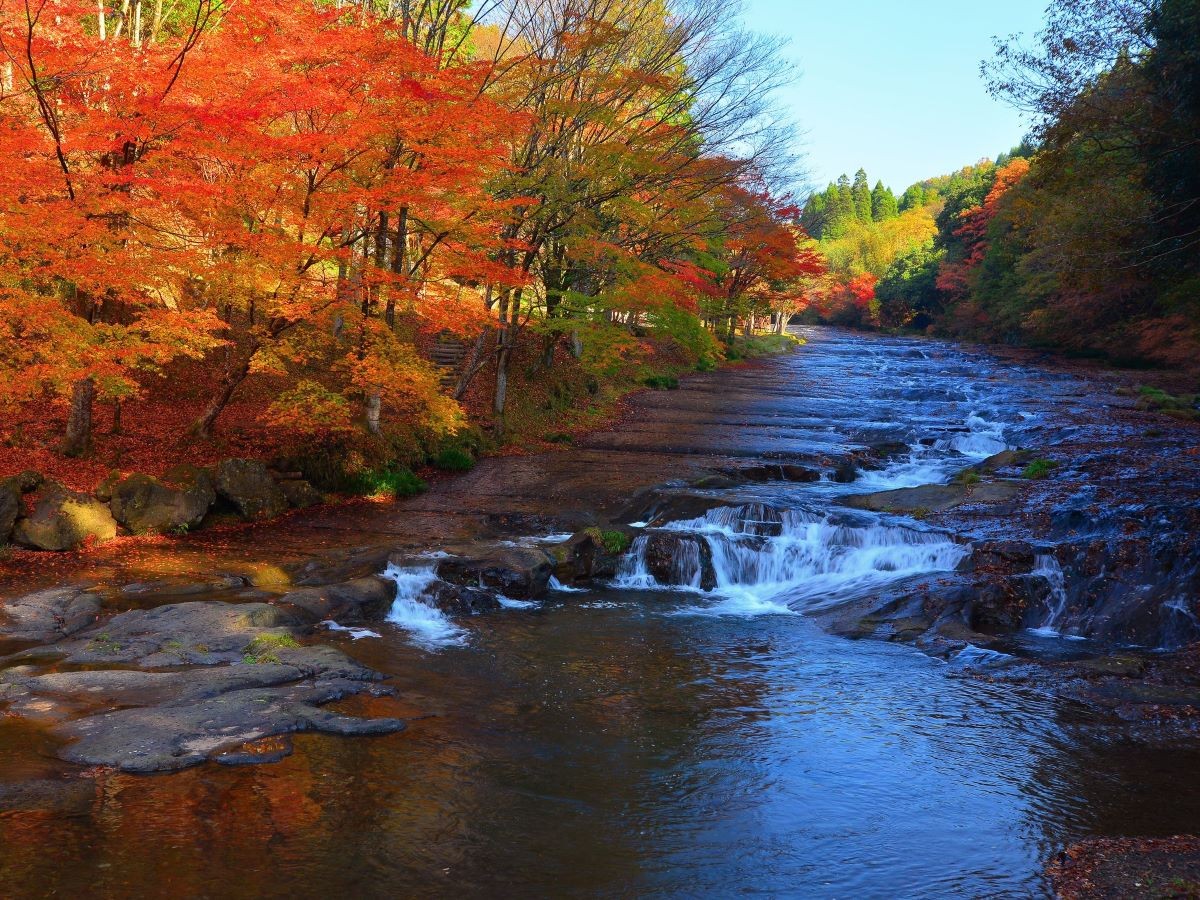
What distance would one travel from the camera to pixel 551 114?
1980cm

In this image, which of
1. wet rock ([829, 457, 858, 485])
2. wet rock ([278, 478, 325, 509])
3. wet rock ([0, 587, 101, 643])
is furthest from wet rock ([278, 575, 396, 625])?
wet rock ([829, 457, 858, 485])

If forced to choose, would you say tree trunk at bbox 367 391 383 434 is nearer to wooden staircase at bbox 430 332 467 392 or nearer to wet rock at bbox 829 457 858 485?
wooden staircase at bbox 430 332 467 392

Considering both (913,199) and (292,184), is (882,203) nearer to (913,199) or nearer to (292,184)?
(913,199)

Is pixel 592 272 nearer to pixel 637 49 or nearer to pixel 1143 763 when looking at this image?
pixel 637 49

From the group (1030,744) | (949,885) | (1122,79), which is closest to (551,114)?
(1122,79)

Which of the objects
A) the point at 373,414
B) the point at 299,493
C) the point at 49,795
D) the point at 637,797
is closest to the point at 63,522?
the point at 299,493

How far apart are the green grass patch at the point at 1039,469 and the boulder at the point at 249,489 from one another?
1491 centimetres

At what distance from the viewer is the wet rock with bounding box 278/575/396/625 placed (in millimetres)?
11188

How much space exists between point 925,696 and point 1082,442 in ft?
47.9

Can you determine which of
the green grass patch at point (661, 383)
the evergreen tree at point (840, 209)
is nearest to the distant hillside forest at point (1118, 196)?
the green grass patch at point (661, 383)

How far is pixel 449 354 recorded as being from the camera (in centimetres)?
2692

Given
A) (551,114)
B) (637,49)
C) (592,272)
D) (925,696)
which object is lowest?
(925,696)

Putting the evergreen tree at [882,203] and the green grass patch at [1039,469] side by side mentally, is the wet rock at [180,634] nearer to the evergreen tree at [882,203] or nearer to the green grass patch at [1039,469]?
the green grass patch at [1039,469]

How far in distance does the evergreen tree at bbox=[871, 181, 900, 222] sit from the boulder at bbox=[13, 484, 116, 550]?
138 m
